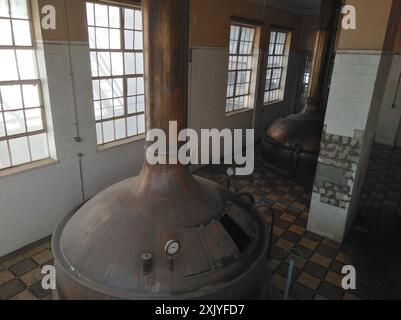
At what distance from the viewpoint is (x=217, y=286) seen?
231 cm

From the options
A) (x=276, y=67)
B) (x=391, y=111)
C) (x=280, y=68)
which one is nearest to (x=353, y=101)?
(x=276, y=67)

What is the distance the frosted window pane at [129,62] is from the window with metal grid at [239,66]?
3045mm

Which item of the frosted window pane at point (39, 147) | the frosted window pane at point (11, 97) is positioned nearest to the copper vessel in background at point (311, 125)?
the frosted window pane at point (39, 147)

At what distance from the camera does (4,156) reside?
12.9 ft

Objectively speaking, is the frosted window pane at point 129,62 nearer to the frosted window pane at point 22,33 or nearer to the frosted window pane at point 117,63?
the frosted window pane at point 117,63

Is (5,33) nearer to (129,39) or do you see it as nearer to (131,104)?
(129,39)

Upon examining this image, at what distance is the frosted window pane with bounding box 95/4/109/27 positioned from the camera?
4.49 meters

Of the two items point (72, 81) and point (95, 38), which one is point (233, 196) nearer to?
point (72, 81)

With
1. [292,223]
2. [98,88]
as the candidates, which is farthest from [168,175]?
[292,223]

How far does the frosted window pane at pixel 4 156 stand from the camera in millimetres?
3895

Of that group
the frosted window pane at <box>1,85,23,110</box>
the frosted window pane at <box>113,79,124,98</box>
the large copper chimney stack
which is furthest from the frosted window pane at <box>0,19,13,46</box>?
the large copper chimney stack

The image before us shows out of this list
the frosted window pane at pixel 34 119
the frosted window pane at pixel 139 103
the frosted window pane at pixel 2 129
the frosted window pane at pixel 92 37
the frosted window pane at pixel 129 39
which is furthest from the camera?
the frosted window pane at pixel 139 103

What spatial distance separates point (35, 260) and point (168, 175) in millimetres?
2624

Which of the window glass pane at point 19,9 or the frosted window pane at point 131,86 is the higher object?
the window glass pane at point 19,9
